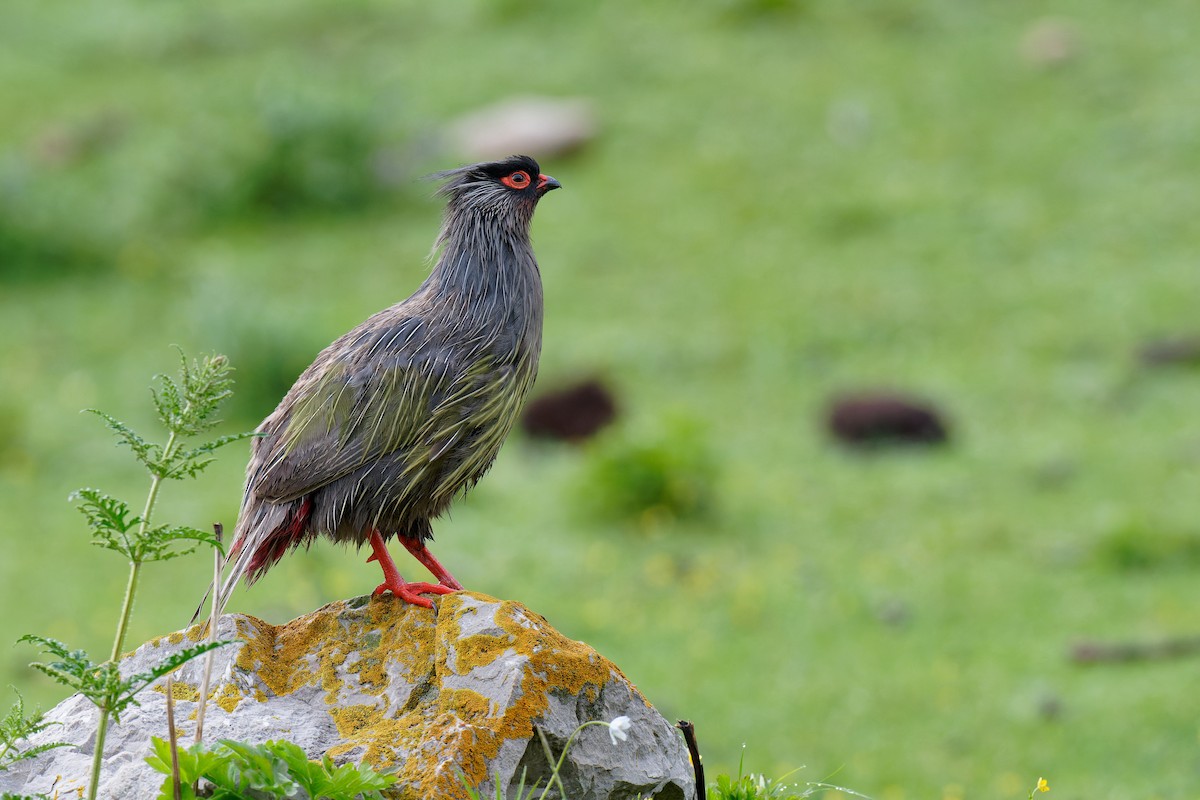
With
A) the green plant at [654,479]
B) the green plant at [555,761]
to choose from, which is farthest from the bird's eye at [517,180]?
the green plant at [654,479]

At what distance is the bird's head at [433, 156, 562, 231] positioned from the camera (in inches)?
222

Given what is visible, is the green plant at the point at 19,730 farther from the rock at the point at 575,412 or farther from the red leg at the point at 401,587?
the rock at the point at 575,412

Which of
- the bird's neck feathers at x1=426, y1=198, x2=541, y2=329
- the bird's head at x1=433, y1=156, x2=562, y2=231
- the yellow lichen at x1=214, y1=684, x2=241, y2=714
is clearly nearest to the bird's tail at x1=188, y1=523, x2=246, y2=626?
the yellow lichen at x1=214, y1=684, x2=241, y2=714

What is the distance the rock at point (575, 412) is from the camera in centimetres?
1694

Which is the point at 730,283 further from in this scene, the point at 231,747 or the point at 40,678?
the point at 231,747

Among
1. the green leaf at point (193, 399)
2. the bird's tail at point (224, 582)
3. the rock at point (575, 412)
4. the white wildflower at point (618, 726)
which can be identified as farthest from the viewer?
the rock at point (575, 412)

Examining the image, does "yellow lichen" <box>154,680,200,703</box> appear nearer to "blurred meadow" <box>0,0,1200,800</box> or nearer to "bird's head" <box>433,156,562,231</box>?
"bird's head" <box>433,156,562,231</box>

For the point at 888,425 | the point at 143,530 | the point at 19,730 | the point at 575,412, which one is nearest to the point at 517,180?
the point at 143,530

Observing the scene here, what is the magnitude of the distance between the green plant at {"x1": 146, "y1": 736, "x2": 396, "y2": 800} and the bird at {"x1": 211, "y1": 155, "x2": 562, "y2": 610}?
929 millimetres

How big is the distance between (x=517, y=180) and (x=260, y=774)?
8.37 ft

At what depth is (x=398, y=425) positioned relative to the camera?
202 inches

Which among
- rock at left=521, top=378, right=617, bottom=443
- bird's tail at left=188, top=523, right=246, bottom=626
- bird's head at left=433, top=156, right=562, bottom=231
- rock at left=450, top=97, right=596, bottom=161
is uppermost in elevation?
rock at left=450, top=97, right=596, bottom=161

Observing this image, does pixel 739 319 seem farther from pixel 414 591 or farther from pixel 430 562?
pixel 414 591

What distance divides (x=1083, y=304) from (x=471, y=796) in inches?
646
